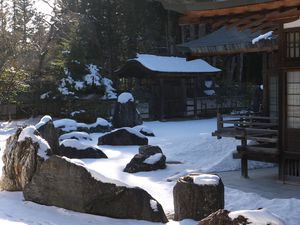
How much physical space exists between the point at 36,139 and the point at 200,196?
330 cm

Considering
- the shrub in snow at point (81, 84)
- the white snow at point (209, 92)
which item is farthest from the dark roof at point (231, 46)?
the white snow at point (209, 92)

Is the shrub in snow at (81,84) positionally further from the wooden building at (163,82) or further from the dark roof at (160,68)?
the dark roof at (160,68)

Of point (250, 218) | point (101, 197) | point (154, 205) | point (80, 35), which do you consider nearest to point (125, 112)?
point (80, 35)

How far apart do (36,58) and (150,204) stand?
28.7 m

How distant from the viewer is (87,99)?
98.5ft

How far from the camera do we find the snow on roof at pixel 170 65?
2859 cm

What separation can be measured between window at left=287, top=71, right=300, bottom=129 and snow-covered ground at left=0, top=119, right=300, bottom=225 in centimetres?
191

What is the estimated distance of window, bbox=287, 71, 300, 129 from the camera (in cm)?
990

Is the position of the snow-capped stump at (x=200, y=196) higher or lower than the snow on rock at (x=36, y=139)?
lower

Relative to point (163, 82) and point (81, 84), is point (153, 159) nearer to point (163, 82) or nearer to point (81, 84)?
point (163, 82)

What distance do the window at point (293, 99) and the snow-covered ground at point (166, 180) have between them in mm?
1913

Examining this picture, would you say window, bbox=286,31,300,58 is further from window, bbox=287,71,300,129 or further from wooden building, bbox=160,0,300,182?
window, bbox=287,71,300,129

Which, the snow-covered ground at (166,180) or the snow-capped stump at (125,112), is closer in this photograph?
the snow-covered ground at (166,180)

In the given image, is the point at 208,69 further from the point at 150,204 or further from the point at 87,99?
the point at 150,204
